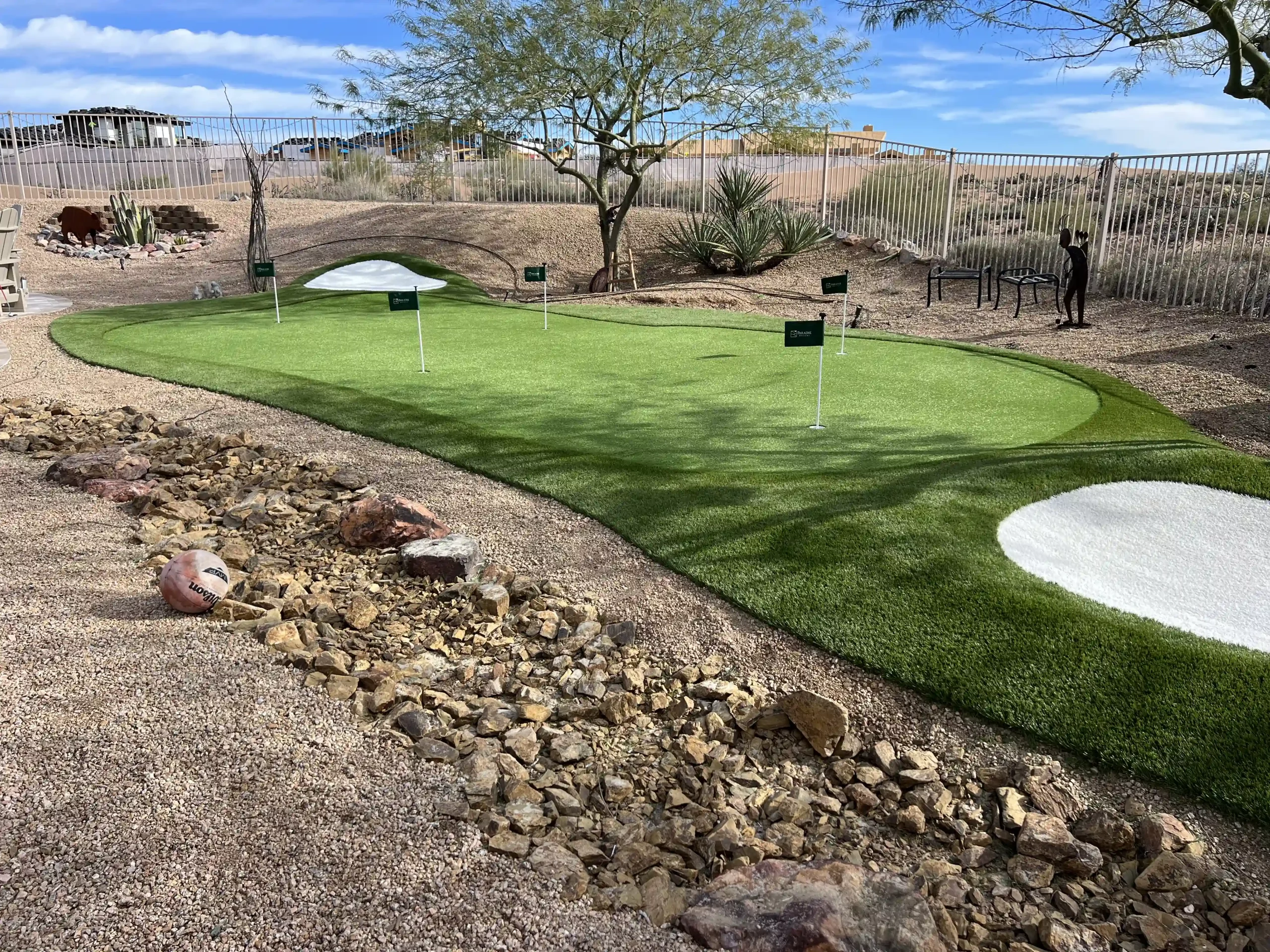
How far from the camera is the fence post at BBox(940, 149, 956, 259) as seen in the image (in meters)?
18.3

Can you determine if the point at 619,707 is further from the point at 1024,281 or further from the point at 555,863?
the point at 1024,281

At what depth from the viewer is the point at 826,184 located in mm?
21078

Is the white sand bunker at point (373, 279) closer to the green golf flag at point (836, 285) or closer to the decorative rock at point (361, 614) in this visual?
the green golf flag at point (836, 285)

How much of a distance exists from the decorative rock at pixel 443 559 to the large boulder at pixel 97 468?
7.53 feet

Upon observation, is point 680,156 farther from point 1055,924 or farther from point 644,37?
point 1055,924

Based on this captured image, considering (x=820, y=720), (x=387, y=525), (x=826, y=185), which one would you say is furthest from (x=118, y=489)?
(x=826, y=185)

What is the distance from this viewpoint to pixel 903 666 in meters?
3.42

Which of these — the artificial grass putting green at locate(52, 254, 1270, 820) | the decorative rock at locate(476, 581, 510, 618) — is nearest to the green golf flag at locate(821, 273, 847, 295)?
the artificial grass putting green at locate(52, 254, 1270, 820)

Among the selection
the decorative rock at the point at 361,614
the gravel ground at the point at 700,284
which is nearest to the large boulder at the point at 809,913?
the decorative rock at the point at 361,614

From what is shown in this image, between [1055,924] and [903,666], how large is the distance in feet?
3.82

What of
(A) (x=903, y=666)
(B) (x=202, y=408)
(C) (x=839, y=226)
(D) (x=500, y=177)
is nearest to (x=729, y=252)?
(C) (x=839, y=226)

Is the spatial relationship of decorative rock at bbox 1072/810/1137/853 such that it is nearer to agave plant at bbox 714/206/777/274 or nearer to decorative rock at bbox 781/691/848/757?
decorative rock at bbox 781/691/848/757

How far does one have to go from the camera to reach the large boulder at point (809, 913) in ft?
7.16

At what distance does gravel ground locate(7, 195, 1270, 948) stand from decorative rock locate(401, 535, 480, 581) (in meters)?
0.21
